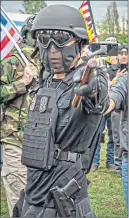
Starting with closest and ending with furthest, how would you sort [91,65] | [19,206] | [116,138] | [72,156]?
1. [91,65]
2. [72,156]
3. [19,206]
4. [116,138]

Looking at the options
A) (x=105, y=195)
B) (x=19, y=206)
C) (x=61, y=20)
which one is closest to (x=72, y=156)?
(x=19, y=206)

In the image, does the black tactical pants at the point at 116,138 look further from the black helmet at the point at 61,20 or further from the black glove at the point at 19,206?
the black helmet at the point at 61,20

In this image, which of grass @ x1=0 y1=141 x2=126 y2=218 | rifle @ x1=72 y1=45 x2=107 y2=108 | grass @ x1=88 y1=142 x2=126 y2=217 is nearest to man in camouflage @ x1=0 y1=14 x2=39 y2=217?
grass @ x1=0 y1=141 x2=126 y2=218

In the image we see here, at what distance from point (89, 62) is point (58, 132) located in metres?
0.79

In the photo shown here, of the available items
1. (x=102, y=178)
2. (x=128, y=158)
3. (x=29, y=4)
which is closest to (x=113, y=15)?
(x=29, y=4)

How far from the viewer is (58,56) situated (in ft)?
10.8

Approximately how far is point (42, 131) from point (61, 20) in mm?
688

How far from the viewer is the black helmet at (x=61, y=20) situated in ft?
10.9

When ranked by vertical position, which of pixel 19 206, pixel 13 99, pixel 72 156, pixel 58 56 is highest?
pixel 58 56

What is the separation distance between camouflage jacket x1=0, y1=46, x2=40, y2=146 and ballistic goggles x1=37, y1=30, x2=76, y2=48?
172cm

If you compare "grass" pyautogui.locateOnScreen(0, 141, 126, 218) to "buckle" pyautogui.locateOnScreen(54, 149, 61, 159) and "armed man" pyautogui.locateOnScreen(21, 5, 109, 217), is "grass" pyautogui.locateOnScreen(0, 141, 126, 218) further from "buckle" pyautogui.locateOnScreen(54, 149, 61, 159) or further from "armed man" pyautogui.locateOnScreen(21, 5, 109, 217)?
"buckle" pyautogui.locateOnScreen(54, 149, 61, 159)

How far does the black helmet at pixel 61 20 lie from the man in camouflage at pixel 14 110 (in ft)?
5.49

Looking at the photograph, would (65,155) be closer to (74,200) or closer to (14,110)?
(74,200)

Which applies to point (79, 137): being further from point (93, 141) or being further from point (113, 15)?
point (113, 15)
